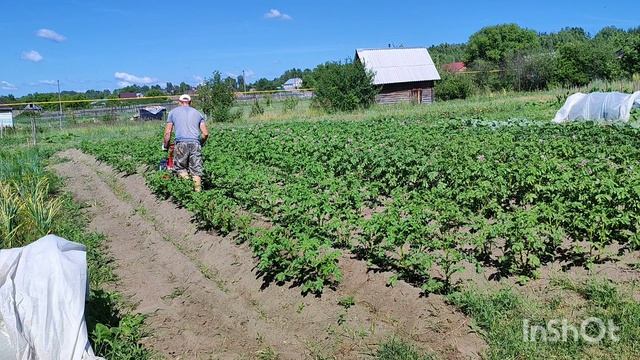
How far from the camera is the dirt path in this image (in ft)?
13.9

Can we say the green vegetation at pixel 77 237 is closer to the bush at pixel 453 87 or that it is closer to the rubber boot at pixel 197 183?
the rubber boot at pixel 197 183

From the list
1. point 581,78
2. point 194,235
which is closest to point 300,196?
point 194,235

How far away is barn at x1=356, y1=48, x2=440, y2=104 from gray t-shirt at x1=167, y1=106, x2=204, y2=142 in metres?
28.6

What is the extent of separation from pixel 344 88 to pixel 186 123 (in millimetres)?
22881

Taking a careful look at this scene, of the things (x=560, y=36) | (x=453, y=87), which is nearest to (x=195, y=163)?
(x=453, y=87)

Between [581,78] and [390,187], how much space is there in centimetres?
3701

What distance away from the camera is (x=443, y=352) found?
3965 mm

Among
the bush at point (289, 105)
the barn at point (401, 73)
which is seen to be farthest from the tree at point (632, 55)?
the bush at point (289, 105)

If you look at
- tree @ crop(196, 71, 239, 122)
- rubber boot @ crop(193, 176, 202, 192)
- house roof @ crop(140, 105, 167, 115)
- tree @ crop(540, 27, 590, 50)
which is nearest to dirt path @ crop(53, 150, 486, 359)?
rubber boot @ crop(193, 176, 202, 192)

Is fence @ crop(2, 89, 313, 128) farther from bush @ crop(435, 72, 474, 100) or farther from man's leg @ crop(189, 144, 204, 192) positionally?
man's leg @ crop(189, 144, 204, 192)

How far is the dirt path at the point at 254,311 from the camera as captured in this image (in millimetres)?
4238

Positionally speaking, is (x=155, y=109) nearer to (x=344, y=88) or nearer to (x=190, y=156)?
(x=344, y=88)

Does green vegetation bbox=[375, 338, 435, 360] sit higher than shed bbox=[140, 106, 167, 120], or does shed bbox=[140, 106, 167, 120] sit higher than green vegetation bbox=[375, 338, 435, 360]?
shed bbox=[140, 106, 167, 120]

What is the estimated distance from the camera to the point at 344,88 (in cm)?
3153
